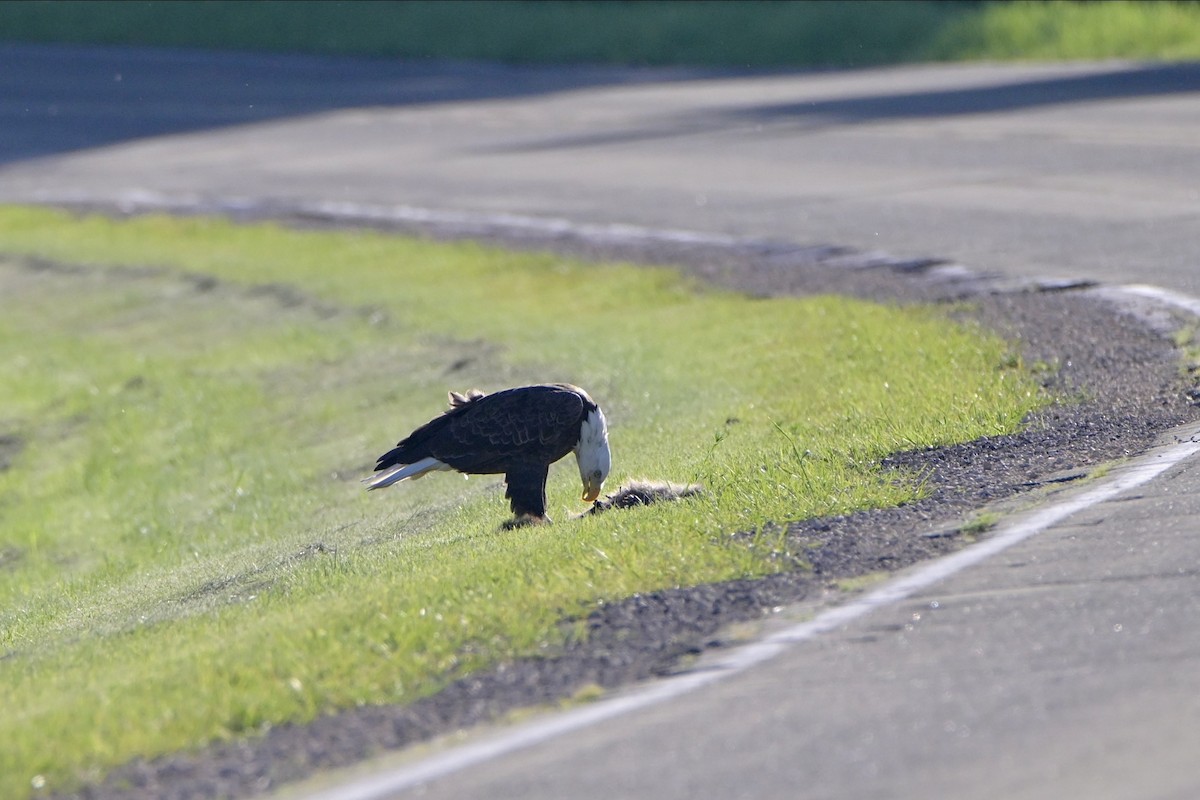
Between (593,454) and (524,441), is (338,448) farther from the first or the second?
(593,454)

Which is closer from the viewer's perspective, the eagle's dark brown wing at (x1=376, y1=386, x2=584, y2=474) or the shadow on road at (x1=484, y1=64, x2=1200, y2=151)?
the eagle's dark brown wing at (x1=376, y1=386, x2=584, y2=474)

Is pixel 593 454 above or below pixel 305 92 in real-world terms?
above

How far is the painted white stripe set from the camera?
5066 millimetres

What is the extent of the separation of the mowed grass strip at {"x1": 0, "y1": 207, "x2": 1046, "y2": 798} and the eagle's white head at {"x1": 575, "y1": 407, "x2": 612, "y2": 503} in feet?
0.82

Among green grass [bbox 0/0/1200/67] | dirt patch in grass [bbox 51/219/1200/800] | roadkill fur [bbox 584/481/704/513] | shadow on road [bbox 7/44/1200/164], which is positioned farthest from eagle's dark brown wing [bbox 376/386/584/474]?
green grass [bbox 0/0/1200/67]

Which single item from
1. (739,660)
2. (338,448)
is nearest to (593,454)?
(739,660)

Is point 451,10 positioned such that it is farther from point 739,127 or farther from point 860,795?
point 860,795

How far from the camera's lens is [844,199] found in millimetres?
18016

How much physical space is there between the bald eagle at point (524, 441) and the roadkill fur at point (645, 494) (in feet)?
0.43

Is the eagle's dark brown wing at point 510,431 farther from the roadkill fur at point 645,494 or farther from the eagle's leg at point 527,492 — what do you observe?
the roadkill fur at point 645,494

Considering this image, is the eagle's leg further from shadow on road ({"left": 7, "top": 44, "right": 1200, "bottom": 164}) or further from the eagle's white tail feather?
shadow on road ({"left": 7, "top": 44, "right": 1200, "bottom": 164})

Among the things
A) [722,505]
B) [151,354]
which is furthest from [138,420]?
[722,505]

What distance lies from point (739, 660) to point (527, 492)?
2895 millimetres

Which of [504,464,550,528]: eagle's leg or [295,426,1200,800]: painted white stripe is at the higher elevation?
[295,426,1200,800]: painted white stripe
